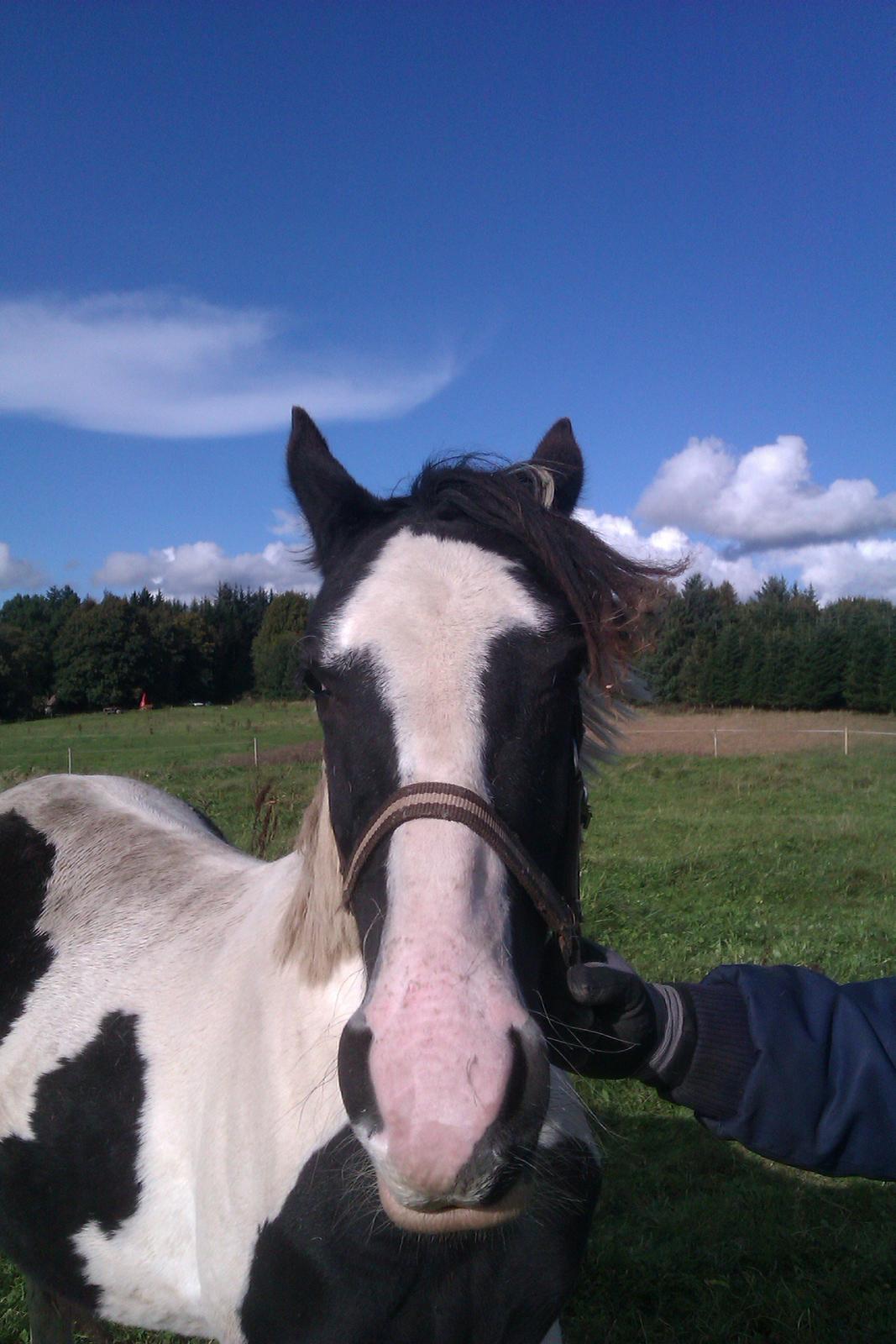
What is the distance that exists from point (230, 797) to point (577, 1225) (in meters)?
13.0

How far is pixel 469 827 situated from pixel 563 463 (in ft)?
3.85

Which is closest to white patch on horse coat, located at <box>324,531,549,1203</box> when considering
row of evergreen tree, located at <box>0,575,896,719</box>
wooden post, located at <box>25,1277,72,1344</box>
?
wooden post, located at <box>25,1277,72,1344</box>

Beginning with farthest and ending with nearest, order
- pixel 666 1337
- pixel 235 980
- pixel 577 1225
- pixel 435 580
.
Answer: pixel 666 1337 < pixel 235 980 < pixel 577 1225 < pixel 435 580

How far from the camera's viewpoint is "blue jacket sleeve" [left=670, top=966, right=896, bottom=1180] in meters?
1.76

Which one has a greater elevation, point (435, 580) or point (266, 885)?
point (435, 580)

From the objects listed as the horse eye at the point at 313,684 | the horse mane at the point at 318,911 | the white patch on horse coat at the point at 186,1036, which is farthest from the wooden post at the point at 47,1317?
the horse eye at the point at 313,684

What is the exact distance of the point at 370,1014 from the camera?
1312 millimetres

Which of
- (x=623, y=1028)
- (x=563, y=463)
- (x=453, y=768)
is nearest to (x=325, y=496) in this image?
(x=563, y=463)

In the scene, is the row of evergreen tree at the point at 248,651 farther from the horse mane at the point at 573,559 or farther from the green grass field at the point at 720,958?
the horse mane at the point at 573,559

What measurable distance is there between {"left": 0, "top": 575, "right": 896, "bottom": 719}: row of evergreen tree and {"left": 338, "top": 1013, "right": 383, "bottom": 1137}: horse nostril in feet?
57.6

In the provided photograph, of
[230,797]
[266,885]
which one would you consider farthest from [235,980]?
[230,797]

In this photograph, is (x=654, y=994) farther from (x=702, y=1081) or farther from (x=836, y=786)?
(x=836, y=786)

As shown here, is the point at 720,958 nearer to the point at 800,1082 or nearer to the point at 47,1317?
the point at 47,1317

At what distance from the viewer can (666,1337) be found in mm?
3098
